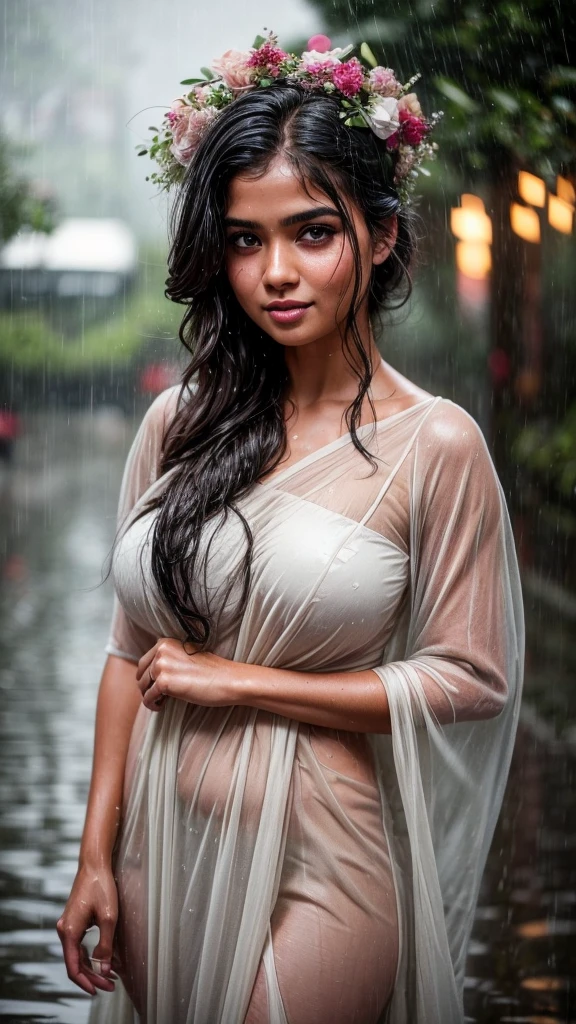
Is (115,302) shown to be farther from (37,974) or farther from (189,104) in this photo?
(189,104)

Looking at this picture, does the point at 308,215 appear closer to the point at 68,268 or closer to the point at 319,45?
the point at 319,45

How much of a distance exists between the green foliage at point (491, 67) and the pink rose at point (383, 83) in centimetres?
140

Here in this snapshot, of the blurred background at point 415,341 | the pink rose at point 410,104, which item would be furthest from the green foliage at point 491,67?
the pink rose at point 410,104

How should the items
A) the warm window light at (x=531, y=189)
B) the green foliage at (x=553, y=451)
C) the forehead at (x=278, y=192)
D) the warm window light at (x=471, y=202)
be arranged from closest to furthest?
the forehead at (x=278, y=192) → the warm window light at (x=531, y=189) → the warm window light at (x=471, y=202) → the green foliage at (x=553, y=451)

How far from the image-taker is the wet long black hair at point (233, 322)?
4.77ft

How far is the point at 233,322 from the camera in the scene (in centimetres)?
162

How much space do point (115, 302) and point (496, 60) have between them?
558 centimetres

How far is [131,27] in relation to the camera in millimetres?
6289

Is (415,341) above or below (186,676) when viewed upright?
above

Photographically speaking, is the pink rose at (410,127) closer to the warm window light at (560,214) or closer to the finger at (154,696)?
the finger at (154,696)

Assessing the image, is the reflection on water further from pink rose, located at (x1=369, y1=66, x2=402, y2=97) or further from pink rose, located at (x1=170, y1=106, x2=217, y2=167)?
pink rose, located at (x1=369, y1=66, x2=402, y2=97)

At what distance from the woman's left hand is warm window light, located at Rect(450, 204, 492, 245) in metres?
2.43

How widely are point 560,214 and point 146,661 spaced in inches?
97.4

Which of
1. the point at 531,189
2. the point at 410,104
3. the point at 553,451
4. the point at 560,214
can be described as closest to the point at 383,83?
the point at 410,104
